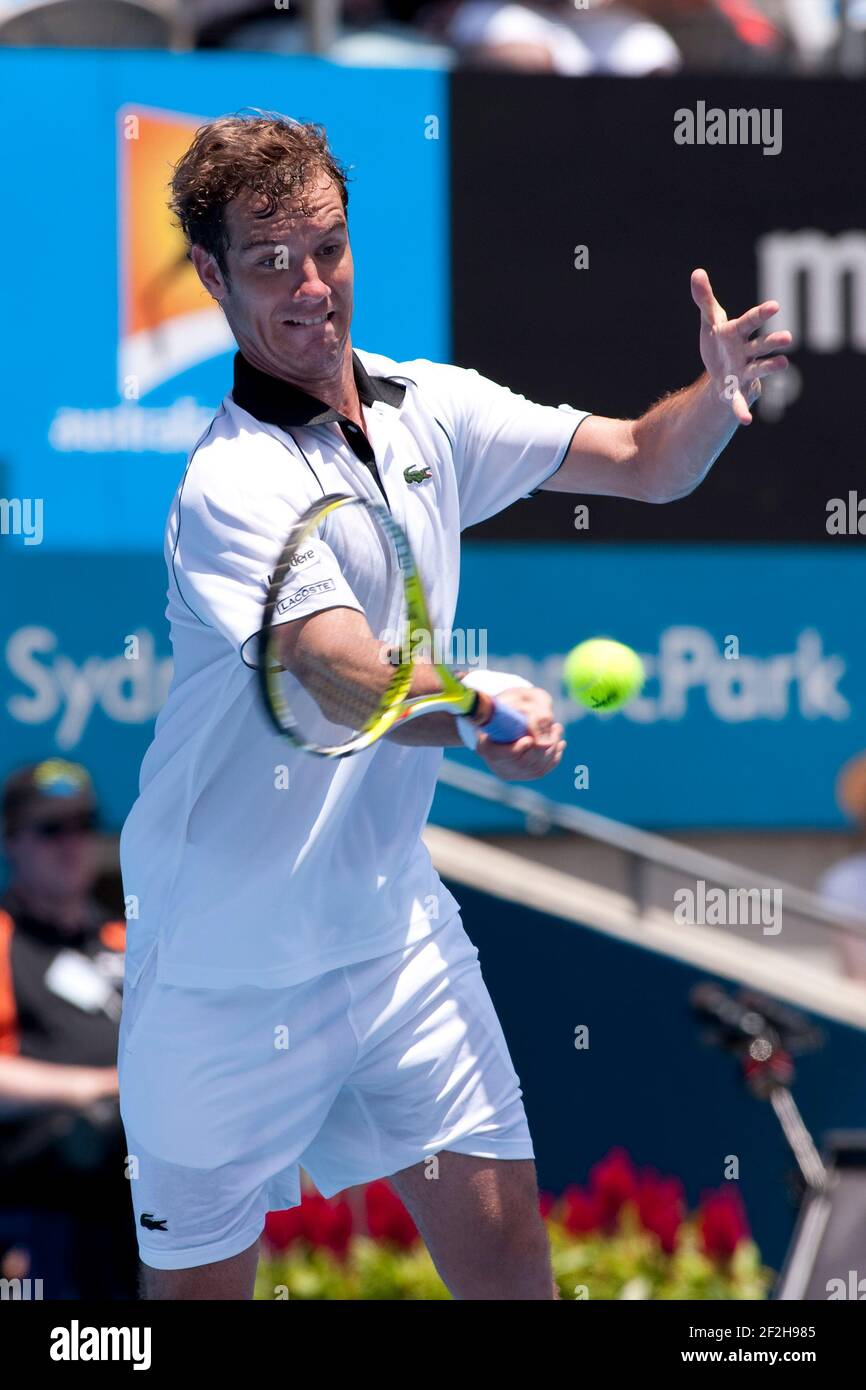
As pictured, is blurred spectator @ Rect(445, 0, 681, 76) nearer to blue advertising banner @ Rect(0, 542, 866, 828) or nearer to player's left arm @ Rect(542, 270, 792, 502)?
blue advertising banner @ Rect(0, 542, 866, 828)

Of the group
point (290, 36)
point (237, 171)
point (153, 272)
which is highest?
point (290, 36)

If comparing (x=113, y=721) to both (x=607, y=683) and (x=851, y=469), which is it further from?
(x=607, y=683)

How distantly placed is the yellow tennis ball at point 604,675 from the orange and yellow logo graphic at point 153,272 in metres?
2.75

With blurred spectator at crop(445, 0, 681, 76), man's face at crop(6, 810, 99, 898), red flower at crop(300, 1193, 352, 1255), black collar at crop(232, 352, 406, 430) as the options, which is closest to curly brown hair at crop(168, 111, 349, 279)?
black collar at crop(232, 352, 406, 430)

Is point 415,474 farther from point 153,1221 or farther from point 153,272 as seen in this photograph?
point 153,272

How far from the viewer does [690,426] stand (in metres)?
2.79

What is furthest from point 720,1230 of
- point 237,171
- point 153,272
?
point 153,272

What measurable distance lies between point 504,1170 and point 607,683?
706mm

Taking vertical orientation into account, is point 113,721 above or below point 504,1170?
above

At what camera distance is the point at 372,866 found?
109 inches

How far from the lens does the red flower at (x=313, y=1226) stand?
14.7 feet

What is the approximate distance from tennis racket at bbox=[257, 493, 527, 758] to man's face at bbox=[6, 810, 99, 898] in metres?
1.97

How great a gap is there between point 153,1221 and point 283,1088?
27 centimetres
